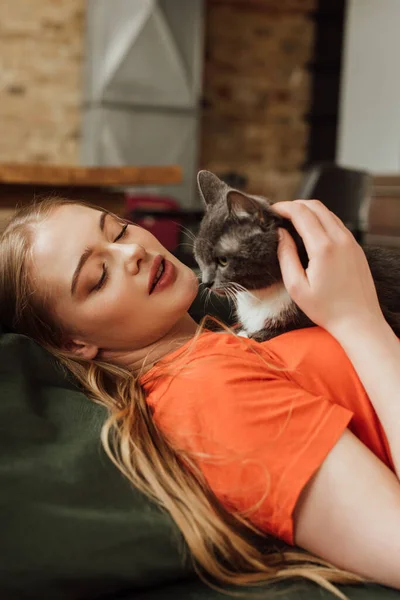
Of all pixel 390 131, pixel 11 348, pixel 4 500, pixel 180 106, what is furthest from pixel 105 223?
pixel 180 106

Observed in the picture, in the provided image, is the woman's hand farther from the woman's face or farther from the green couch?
the green couch

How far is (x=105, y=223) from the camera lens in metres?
1.14

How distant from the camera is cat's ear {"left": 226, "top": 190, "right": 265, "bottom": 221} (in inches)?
52.6

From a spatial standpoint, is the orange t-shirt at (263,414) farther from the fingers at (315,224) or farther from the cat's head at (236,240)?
the cat's head at (236,240)

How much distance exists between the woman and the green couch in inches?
1.1

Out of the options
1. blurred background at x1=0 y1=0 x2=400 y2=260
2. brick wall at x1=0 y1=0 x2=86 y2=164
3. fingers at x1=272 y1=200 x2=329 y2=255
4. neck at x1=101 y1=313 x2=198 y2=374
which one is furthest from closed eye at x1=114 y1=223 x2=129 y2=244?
brick wall at x1=0 y1=0 x2=86 y2=164

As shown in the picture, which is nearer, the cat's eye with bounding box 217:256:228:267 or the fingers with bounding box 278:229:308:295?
the fingers with bounding box 278:229:308:295

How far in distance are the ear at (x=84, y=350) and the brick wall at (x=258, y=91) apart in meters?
5.54

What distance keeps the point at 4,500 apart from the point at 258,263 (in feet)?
2.63

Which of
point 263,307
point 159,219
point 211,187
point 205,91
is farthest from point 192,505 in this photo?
point 205,91

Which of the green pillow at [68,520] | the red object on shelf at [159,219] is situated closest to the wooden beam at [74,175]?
the red object on shelf at [159,219]

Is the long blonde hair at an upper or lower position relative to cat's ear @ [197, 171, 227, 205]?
lower

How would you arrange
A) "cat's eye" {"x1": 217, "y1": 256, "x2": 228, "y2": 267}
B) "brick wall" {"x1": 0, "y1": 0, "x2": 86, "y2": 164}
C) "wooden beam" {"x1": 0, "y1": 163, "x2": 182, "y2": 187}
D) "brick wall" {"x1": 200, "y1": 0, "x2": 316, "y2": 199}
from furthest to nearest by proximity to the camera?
"brick wall" {"x1": 200, "y1": 0, "x2": 316, "y2": 199} → "brick wall" {"x1": 0, "y1": 0, "x2": 86, "y2": 164} → "wooden beam" {"x1": 0, "y1": 163, "x2": 182, "y2": 187} → "cat's eye" {"x1": 217, "y1": 256, "x2": 228, "y2": 267}

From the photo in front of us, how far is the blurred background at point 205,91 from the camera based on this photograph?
5.61 m
